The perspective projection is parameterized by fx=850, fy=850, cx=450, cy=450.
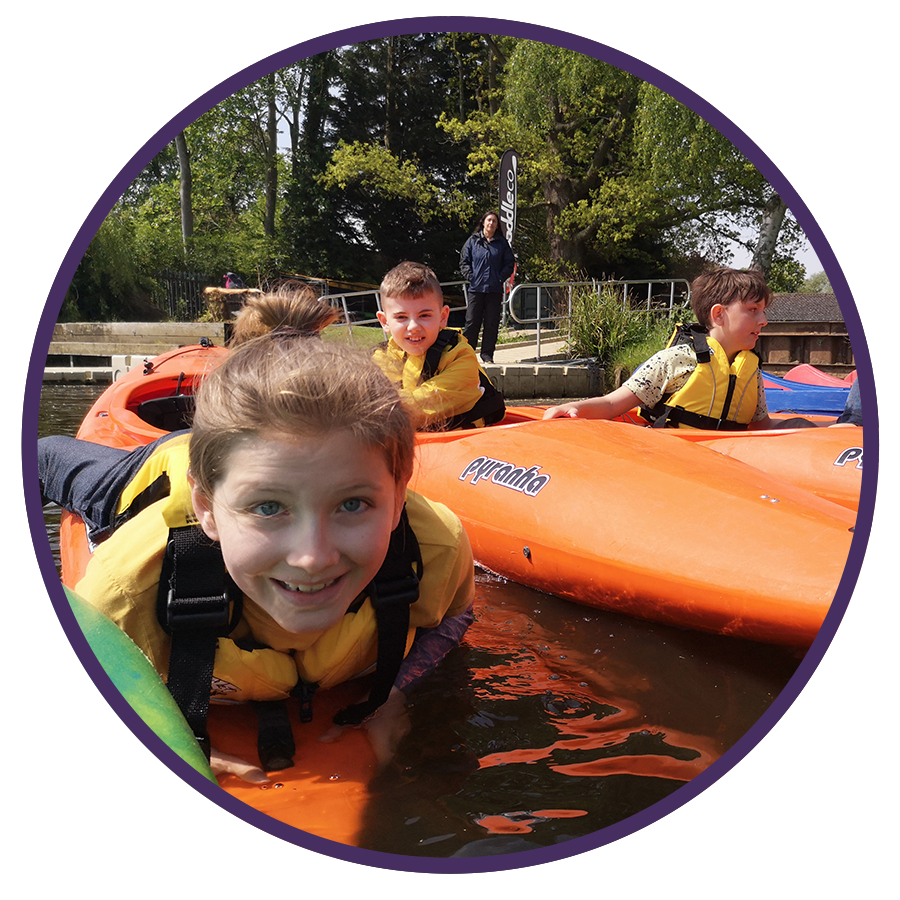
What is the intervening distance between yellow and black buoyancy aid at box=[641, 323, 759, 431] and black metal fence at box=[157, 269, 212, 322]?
392 inches

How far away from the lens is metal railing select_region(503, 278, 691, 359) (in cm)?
570

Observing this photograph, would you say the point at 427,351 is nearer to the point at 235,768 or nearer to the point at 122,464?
the point at 122,464

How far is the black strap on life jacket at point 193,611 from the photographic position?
1.41m

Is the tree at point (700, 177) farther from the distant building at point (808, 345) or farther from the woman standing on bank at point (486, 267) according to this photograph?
the woman standing on bank at point (486, 267)

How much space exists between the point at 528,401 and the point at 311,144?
196 inches

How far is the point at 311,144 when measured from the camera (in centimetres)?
947

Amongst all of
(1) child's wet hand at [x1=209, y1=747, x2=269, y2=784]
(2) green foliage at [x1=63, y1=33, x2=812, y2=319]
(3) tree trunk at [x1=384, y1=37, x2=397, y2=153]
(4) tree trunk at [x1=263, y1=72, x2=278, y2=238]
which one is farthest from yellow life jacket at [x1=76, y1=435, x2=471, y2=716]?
(4) tree trunk at [x1=263, y1=72, x2=278, y2=238]

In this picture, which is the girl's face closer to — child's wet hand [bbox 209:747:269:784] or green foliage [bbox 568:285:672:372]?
child's wet hand [bbox 209:747:269:784]

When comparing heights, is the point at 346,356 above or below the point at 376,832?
above

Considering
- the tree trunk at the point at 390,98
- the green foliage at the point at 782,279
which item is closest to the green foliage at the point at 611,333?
the green foliage at the point at 782,279

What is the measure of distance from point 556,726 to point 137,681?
871 mm

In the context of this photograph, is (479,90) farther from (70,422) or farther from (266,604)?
(266,604)

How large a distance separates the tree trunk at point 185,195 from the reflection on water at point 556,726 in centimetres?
970

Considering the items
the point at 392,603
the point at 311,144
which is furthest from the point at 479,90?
the point at 392,603
